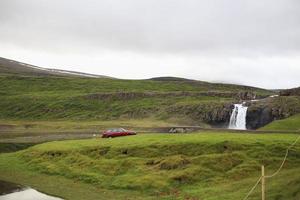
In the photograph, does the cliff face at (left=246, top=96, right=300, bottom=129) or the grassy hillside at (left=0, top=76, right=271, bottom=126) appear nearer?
the cliff face at (left=246, top=96, right=300, bottom=129)

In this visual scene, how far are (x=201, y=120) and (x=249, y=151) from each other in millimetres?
84761

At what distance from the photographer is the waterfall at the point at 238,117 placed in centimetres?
12325

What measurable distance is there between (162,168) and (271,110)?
74.8 meters

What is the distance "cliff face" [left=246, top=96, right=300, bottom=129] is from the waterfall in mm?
2210

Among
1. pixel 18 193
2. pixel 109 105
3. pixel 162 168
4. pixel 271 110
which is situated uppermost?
pixel 271 110

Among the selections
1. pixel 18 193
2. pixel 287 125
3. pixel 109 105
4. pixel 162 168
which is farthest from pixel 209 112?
pixel 18 193

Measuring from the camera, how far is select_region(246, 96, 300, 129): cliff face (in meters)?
114

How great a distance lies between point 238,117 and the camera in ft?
412

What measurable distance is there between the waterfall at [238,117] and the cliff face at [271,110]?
2210mm

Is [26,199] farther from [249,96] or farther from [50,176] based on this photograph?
[249,96]

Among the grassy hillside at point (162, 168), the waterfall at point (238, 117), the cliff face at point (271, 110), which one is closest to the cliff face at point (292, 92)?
the cliff face at point (271, 110)

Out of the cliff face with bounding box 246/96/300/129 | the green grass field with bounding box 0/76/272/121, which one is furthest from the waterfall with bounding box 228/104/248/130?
the green grass field with bounding box 0/76/272/121

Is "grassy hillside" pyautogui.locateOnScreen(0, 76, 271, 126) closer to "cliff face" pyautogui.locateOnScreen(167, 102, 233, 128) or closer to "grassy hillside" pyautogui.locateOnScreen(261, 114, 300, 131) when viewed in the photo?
"cliff face" pyautogui.locateOnScreen(167, 102, 233, 128)

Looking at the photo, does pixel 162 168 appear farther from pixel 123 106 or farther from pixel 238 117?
pixel 123 106
